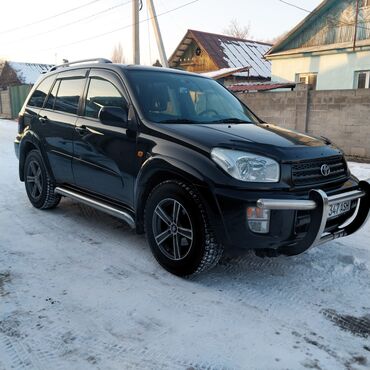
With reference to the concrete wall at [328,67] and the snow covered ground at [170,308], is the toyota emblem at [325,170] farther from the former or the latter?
the concrete wall at [328,67]

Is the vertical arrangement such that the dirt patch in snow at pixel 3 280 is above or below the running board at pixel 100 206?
below

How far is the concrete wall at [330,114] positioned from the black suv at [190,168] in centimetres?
593

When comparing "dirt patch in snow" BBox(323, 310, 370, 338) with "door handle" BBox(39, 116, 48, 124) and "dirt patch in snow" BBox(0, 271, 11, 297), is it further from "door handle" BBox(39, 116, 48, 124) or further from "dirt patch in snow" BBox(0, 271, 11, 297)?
"door handle" BBox(39, 116, 48, 124)

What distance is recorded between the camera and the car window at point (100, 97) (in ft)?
13.3

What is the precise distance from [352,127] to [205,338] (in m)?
8.46

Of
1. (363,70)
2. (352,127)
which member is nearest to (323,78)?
(363,70)

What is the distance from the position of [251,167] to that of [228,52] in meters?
25.3

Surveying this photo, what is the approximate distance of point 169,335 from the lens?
268cm

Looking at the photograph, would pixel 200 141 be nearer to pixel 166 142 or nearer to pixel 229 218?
pixel 166 142

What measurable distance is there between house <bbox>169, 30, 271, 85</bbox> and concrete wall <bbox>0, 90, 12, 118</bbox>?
11.6 metres

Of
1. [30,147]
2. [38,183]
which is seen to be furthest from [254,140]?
[30,147]

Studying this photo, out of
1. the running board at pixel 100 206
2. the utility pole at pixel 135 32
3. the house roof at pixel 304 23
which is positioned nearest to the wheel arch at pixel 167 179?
the running board at pixel 100 206

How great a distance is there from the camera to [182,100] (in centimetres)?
418

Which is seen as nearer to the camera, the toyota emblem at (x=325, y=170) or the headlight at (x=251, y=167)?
the headlight at (x=251, y=167)
